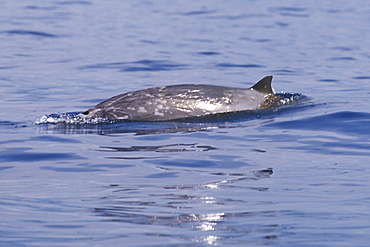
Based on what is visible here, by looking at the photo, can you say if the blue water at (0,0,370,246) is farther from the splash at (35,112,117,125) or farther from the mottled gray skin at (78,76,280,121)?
the mottled gray skin at (78,76,280,121)

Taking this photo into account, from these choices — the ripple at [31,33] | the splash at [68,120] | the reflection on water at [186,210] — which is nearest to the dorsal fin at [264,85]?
the splash at [68,120]

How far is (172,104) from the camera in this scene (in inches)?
474

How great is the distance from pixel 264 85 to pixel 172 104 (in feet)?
6.12

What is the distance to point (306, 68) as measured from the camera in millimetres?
21688

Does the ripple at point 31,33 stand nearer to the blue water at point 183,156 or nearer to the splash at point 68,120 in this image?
the blue water at point 183,156

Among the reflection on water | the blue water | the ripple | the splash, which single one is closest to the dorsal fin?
→ the blue water

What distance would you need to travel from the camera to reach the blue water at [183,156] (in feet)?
19.3

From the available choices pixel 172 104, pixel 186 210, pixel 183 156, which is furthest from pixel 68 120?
pixel 186 210

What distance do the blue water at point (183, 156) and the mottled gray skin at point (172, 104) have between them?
0.27 meters

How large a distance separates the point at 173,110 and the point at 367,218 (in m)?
6.13

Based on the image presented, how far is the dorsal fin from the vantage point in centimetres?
1298

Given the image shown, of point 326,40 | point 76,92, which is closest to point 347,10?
point 326,40

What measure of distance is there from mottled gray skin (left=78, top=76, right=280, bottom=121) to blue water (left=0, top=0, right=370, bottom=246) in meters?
0.27

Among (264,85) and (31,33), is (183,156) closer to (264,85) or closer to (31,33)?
(264,85)
